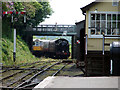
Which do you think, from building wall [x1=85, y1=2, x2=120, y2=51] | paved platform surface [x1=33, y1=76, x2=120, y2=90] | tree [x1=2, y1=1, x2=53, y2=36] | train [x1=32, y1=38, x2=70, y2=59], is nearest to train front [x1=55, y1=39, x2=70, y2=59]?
train [x1=32, y1=38, x2=70, y2=59]

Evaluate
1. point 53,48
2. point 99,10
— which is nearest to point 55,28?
point 53,48

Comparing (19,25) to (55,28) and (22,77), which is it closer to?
(55,28)

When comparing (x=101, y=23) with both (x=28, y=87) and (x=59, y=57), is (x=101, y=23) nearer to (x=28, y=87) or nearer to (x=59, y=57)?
(x=28, y=87)

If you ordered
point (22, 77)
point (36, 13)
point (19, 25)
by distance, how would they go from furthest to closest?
point (36, 13) → point (19, 25) → point (22, 77)

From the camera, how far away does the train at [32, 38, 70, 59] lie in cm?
3444

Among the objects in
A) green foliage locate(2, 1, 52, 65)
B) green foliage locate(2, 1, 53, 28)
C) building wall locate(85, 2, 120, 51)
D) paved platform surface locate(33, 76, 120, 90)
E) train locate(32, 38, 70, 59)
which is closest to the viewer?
paved platform surface locate(33, 76, 120, 90)

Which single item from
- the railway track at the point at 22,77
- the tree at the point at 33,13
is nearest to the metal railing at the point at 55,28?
the tree at the point at 33,13

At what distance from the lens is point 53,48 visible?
1394 inches

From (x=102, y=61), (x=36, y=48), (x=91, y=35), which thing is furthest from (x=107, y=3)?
(x=36, y=48)

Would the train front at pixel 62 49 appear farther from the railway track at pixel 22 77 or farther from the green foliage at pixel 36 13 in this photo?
the railway track at pixel 22 77

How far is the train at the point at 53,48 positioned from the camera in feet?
113

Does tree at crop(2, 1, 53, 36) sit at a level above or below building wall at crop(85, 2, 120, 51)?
above

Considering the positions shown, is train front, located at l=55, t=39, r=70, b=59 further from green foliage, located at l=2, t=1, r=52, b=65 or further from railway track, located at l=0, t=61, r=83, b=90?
railway track, located at l=0, t=61, r=83, b=90

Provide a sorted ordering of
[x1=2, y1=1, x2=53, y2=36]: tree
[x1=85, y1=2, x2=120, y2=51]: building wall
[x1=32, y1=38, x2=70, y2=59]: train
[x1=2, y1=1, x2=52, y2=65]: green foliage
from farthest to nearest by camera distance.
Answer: [x1=32, y1=38, x2=70, y2=59]: train
[x1=2, y1=1, x2=53, y2=36]: tree
[x1=2, y1=1, x2=52, y2=65]: green foliage
[x1=85, y1=2, x2=120, y2=51]: building wall
